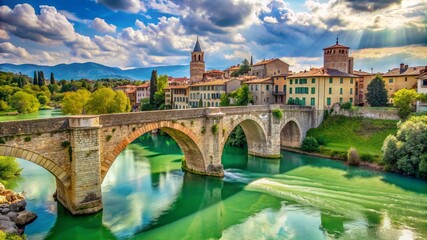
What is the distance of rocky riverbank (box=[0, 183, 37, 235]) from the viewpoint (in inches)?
670

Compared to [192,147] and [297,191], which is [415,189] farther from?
[192,147]

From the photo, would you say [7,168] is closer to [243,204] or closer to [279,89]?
[243,204]

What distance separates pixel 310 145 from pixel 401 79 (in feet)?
69.5

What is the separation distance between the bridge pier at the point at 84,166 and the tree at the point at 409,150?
26.4 meters

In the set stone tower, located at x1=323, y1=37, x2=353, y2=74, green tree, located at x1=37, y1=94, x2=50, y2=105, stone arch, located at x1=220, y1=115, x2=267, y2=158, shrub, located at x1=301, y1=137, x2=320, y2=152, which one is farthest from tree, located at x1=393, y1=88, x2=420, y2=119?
green tree, located at x1=37, y1=94, x2=50, y2=105

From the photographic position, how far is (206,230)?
19.6 meters

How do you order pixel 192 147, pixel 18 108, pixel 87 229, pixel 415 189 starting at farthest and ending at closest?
pixel 18 108 → pixel 192 147 → pixel 415 189 → pixel 87 229

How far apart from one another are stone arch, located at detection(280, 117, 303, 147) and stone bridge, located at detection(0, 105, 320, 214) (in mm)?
11718

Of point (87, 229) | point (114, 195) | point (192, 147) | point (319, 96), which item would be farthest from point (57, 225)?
point (319, 96)

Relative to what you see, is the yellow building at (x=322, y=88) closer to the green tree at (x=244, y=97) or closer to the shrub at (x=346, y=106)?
the shrub at (x=346, y=106)

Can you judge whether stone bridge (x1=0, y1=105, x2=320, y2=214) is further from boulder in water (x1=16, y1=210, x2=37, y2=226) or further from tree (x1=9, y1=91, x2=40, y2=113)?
tree (x1=9, y1=91, x2=40, y2=113)

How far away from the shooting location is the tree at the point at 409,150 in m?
28.0

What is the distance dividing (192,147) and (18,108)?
66395 millimetres

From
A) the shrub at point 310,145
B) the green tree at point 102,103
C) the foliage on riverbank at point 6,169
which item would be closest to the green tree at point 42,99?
the green tree at point 102,103
